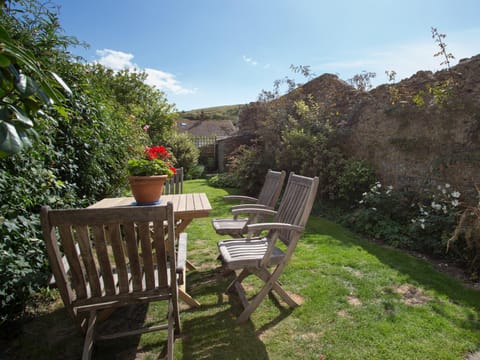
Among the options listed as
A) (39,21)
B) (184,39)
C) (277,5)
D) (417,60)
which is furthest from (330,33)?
(39,21)

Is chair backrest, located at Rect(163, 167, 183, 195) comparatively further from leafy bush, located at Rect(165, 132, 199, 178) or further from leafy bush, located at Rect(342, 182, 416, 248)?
leafy bush, located at Rect(165, 132, 199, 178)

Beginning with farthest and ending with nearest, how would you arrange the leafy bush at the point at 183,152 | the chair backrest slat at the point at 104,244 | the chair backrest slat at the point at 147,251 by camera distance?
the leafy bush at the point at 183,152 < the chair backrest slat at the point at 147,251 < the chair backrest slat at the point at 104,244

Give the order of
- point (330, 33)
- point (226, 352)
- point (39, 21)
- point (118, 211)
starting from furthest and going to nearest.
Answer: point (330, 33), point (39, 21), point (226, 352), point (118, 211)

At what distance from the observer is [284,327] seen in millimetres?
2121

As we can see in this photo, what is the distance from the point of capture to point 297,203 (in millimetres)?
2561

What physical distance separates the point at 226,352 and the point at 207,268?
140 centimetres

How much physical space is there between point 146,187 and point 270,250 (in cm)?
127

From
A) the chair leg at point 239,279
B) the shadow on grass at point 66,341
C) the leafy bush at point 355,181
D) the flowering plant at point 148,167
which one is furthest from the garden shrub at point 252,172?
the shadow on grass at point 66,341

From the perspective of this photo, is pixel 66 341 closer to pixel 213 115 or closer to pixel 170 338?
pixel 170 338

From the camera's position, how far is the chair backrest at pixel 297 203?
2218 mm

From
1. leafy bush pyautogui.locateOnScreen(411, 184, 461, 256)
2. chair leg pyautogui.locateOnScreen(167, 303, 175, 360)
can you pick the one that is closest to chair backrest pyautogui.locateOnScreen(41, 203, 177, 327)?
chair leg pyautogui.locateOnScreen(167, 303, 175, 360)

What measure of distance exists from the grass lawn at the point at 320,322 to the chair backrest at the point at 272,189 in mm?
834

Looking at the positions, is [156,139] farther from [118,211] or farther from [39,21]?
[118,211]

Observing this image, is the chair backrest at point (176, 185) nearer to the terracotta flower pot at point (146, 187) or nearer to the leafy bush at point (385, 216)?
the terracotta flower pot at point (146, 187)
